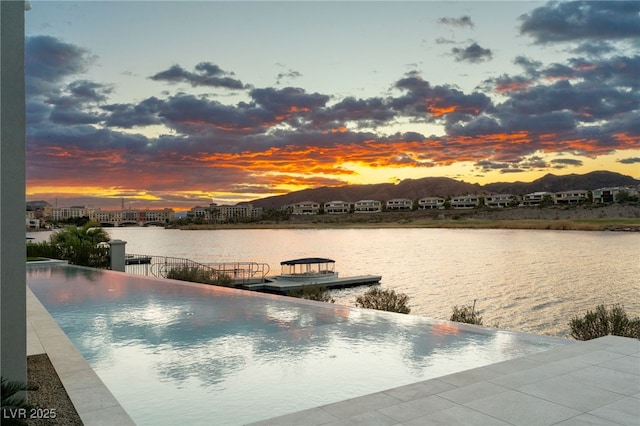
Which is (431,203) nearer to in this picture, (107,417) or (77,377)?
(77,377)

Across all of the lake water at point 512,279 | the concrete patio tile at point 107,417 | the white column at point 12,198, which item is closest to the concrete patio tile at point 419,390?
the concrete patio tile at point 107,417

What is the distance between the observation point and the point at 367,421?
11.3 feet

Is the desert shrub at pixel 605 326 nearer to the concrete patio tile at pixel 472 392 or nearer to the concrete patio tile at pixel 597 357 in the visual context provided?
the concrete patio tile at pixel 597 357

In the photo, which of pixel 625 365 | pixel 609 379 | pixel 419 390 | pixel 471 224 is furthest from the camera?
pixel 471 224

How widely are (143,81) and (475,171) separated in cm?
3317

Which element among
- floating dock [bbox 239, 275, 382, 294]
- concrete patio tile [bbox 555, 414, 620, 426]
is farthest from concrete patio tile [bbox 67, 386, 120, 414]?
floating dock [bbox 239, 275, 382, 294]

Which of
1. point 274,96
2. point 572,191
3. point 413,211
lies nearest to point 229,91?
point 274,96

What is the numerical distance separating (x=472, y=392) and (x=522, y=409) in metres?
0.50

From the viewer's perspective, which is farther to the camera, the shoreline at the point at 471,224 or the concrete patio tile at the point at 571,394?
the shoreline at the point at 471,224

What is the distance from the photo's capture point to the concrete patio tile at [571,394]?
12.4ft

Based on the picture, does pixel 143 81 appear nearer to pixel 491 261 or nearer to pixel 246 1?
pixel 246 1

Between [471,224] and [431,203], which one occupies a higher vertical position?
[431,203]

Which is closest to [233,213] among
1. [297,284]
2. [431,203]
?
[431,203]

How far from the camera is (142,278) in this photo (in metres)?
14.1
